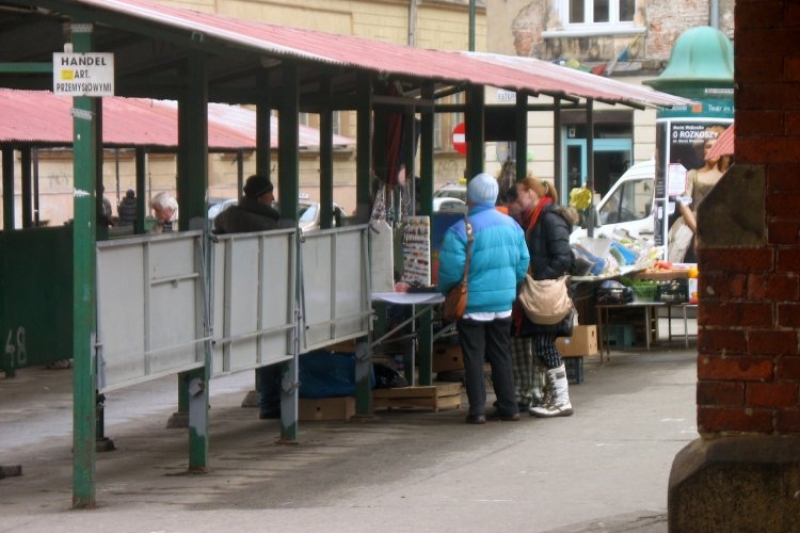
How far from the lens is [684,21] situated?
34281 mm

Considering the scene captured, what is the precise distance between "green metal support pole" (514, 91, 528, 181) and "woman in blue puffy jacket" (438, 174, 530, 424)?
329 cm

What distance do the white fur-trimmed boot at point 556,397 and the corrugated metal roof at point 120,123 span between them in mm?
6611

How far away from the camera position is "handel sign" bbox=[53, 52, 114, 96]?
8.73m

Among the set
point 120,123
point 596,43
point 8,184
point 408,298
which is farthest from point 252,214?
point 596,43

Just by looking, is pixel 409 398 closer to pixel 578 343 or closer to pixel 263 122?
pixel 578 343

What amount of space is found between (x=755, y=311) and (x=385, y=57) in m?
5.59

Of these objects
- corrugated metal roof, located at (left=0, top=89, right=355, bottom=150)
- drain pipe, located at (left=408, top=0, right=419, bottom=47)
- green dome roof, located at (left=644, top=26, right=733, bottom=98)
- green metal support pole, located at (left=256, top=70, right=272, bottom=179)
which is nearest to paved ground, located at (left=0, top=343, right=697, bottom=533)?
green metal support pole, located at (left=256, top=70, right=272, bottom=179)

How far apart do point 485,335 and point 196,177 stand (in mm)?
3012

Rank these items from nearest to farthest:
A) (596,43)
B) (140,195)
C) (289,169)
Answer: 1. (289,169)
2. (140,195)
3. (596,43)

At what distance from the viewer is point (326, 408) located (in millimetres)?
12633

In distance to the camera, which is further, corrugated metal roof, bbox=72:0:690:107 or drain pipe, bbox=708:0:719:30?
drain pipe, bbox=708:0:719:30

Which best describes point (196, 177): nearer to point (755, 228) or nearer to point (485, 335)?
point (485, 335)

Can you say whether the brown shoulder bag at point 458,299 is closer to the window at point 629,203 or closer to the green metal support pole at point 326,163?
the green metal support pole at point 326,163

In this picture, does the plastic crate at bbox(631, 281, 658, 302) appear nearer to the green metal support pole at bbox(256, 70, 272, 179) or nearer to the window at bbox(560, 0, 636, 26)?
the green metal support pole at bbox(256, 70, 272, 179)
